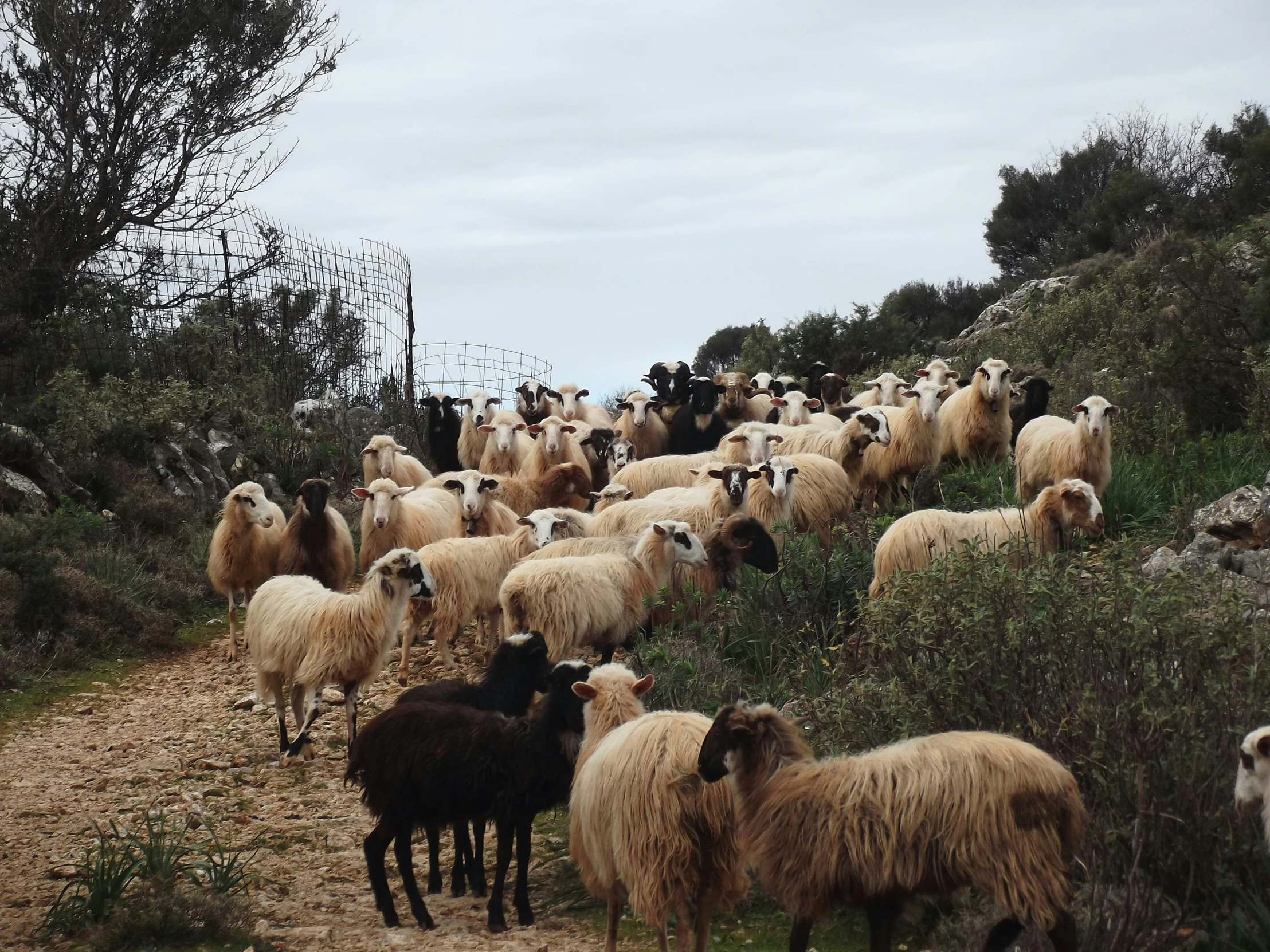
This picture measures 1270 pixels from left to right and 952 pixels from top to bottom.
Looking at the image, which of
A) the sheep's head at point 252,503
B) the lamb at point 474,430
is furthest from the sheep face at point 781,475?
the lamb at point 474,430

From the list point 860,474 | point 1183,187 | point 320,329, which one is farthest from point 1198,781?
point 1183,187

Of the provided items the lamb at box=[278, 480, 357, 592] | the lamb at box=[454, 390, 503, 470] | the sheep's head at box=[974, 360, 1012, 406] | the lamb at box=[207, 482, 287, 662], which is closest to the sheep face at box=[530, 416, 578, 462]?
Result: the lamb at box=[454, 390, 503, 470]

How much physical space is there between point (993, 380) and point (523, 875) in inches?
366

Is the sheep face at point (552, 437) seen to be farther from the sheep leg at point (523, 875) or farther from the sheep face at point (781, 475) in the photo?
the sheep leg at point (523, 875)

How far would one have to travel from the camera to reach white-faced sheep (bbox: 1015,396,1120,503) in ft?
37.4

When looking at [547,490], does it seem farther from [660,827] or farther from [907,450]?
[660,827]

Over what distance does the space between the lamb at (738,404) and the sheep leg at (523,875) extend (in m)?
11.4

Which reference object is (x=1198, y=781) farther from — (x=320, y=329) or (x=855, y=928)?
(x=320, y=329)

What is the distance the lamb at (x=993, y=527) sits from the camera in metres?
8.86

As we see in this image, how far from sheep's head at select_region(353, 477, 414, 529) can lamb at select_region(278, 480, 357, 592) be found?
16.4 inches

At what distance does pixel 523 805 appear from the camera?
5.88 metres

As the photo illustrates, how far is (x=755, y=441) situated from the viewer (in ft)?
42.1

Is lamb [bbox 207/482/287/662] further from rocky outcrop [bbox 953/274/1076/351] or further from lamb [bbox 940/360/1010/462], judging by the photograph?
rocky outcrop [bbox 953/274/1076/351]

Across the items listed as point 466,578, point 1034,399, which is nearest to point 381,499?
point 466,578
